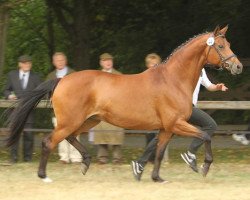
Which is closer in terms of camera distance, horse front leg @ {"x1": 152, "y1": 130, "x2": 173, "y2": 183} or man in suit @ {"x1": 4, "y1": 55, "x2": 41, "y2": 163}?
horse front leg @ {"x1": 152, "y1": 130, "x2": 173, "y2": 183}

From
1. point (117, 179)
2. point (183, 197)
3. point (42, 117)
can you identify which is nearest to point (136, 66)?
point (42, 117)

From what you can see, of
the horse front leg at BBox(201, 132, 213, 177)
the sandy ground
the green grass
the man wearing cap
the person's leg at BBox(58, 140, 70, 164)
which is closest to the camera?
the sandy ground

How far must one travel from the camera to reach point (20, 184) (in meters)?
8.80

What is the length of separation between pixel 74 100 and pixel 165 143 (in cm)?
139

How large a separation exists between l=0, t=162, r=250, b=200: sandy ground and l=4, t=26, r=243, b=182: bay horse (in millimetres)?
329

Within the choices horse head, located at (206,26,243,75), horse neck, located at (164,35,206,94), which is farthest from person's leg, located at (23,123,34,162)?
horse head, located at (206,26,243,75)

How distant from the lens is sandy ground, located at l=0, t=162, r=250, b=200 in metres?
7.84

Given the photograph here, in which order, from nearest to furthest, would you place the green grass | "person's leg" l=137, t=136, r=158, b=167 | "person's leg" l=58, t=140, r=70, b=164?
"person's leg" l=137, t=136, r=158, b=167 < "person's leg" l=58, t=140, r=70, b=164 < the green grass

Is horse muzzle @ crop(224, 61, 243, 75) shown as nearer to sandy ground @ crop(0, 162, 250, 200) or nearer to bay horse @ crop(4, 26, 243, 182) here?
bay horse @ crop(4, 26, 243, 182)

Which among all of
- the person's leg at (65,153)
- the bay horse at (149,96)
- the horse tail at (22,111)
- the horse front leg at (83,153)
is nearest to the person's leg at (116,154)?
the person's leg at (65,153)

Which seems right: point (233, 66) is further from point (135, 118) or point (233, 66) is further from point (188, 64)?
point (135, 118)

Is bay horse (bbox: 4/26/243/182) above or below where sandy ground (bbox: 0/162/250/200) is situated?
above

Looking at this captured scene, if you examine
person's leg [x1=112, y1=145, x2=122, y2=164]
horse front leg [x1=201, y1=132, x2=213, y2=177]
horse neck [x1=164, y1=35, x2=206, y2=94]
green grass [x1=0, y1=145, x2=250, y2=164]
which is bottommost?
green grass [x1=0, y1=145, x2=250, y2=164]

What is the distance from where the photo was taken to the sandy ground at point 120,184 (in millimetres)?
7836
